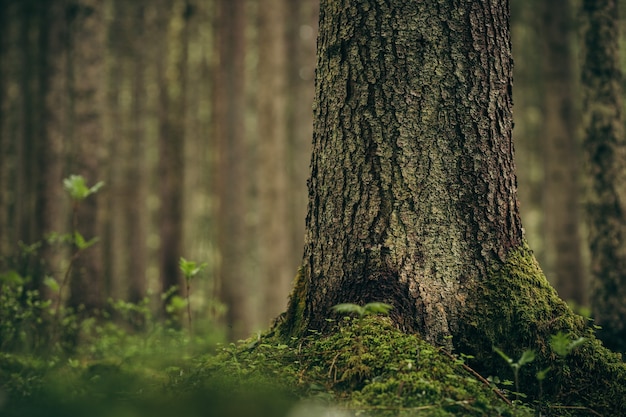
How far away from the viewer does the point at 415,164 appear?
119 inches

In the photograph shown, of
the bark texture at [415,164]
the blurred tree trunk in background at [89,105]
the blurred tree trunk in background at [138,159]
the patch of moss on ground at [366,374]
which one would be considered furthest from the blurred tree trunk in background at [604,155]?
the blurred tree trunk in background at [138,159]

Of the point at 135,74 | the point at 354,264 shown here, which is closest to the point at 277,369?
the point at 354,264

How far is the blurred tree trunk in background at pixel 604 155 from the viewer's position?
19.2ft

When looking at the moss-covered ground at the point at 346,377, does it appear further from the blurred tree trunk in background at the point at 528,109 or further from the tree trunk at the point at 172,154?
the blurred tree trunk in background at the point at 528,109

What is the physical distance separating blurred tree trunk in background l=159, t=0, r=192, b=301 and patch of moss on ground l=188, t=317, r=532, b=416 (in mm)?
8574

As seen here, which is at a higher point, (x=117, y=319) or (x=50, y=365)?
(x=50, y=365)

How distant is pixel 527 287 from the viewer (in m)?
3.10

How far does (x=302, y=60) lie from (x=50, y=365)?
43.5 ft

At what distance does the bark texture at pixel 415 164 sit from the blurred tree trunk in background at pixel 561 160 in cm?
700

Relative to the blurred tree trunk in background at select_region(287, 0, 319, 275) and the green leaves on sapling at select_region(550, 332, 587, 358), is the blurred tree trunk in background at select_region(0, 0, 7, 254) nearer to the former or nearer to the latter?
the blurred tree trunk in background at select_region(287, 0, 319, 275)

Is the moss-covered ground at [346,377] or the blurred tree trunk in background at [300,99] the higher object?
the blurred tree trunk in background at [300,99]

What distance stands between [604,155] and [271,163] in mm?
8396

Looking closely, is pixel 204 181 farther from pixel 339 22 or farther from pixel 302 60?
pixel 339 22

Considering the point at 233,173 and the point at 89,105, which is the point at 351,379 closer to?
the point at 89,105
